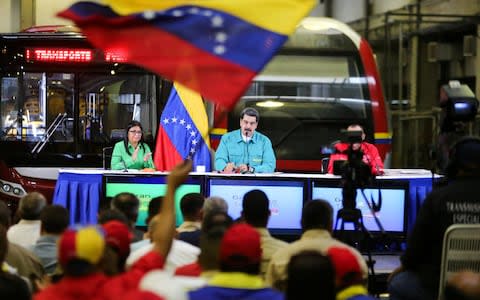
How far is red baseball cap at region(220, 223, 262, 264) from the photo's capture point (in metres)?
5.26

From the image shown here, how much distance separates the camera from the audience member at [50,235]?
297 inches

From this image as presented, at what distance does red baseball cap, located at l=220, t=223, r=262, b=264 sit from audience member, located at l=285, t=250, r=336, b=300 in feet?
0.80

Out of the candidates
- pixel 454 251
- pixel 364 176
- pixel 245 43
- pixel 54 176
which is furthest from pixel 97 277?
pixel 54 176

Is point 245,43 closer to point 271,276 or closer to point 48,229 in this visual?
point 271,276

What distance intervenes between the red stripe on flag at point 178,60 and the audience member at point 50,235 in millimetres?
1537

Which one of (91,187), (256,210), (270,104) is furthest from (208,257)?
(270,104)

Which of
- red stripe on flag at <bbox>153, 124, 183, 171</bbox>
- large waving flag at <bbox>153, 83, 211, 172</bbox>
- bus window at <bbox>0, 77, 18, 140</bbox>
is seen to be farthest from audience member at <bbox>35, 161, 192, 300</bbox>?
bus window at <bbox>0, 77, 18, 140</bbox>

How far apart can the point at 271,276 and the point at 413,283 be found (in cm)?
127

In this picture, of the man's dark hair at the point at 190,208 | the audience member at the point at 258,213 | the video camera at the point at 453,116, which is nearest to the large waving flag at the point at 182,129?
the video camera at the point at 453,116

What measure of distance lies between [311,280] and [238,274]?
1.29 ft

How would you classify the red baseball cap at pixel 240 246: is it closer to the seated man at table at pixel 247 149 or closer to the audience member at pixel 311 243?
the audience member at pixel 311 243

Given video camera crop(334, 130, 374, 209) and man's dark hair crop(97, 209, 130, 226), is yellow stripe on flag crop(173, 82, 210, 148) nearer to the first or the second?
video camera crop(334, 130, 374, 209)

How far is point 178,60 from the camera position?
666cm

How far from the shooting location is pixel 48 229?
7633mm
